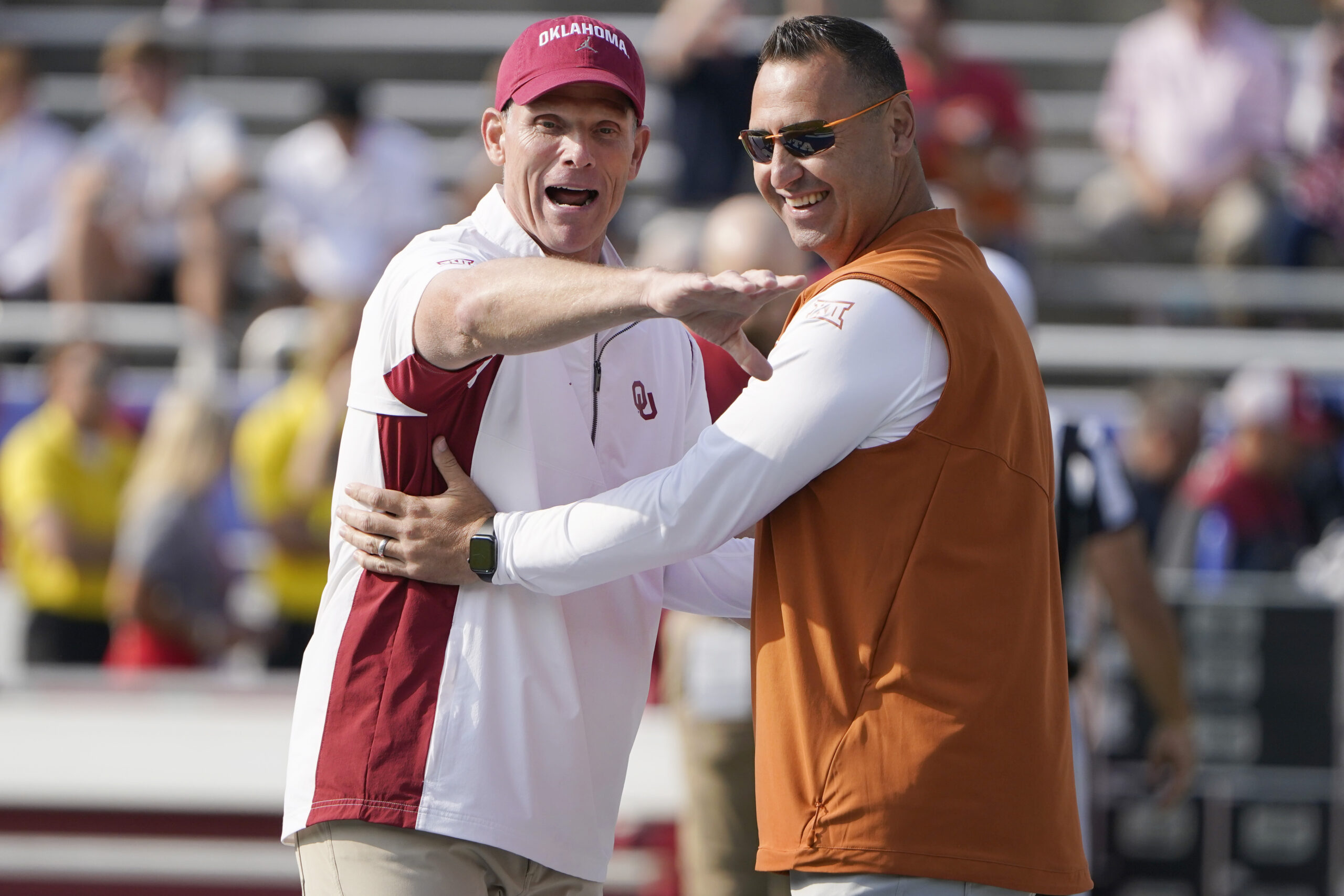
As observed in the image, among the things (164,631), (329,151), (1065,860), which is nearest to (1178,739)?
(1065,860)

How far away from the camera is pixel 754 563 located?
2727mm

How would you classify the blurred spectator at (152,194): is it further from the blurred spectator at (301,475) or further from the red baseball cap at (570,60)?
the red baseball cap at (570,60)

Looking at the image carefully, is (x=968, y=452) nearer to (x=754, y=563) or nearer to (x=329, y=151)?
(x=754, y=563)

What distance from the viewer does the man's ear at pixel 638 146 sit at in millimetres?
2926

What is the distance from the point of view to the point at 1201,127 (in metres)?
8.18

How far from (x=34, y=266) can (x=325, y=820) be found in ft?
21.7

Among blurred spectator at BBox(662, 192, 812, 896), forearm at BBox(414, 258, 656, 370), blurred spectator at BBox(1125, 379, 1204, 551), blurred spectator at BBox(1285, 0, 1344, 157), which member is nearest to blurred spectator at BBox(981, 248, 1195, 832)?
blurred spectator at BBox(662, 192, 812, 896)

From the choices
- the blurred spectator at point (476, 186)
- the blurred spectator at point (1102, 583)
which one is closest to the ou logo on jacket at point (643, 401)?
the blurred spectator at point (1102, 583)

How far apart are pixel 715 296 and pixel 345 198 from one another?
6.32 meters

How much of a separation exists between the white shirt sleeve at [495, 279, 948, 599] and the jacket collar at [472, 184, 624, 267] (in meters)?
0.46

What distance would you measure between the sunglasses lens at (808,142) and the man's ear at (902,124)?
132 mm

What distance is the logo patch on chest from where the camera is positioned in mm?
2506

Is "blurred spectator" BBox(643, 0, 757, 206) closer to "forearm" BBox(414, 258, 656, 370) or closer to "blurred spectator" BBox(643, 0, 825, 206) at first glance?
"blurred spectator" BBox(643, 0, 825, 206)

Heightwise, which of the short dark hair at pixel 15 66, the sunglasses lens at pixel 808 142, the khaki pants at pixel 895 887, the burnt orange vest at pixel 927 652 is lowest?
the khaki pants at pixel 895 887
